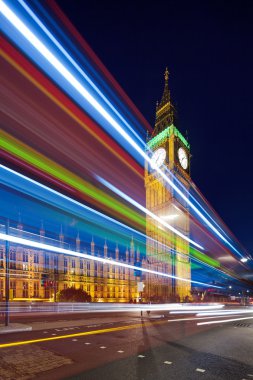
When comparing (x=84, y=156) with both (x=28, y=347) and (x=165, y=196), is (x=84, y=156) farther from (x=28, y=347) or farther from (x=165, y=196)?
(x=165, y=196)

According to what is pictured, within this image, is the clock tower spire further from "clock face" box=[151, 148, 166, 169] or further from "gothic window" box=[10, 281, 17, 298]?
"gothic window" box=[10, 281, 17, 298]

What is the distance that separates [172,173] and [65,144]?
50.4 meters

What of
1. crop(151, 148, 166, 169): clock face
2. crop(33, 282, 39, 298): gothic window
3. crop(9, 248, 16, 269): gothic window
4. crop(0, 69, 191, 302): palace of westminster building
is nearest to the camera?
crop(9, 248, 16, 269): gothic window

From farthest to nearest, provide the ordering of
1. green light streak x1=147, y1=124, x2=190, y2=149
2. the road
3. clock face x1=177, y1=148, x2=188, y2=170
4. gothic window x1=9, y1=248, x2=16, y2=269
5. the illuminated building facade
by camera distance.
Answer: green light streak x1=147, y1=124, x2=190, y2=149
clock face x1=177, y1=148, x2=188, y2=170
the illuminated building facade
gothic window x1=9, y1=248, x2=16, y2=269
the road

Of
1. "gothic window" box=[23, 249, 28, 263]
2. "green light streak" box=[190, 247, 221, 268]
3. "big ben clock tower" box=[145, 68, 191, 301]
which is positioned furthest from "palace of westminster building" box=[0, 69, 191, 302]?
"green light streak" box=[190, 247, 221, 268]

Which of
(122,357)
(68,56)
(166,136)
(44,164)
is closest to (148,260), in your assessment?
(166,136)

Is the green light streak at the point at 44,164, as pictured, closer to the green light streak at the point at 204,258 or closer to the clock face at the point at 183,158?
the green light streak at the point at 204,258

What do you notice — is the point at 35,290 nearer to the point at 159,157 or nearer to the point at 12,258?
the point at 12,258

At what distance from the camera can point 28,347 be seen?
10211mm

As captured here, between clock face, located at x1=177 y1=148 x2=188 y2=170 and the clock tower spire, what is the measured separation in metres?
10.6

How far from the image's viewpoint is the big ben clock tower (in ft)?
253

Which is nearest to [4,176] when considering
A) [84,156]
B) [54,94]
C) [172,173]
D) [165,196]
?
[54,94]

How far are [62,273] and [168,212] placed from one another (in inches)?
1244

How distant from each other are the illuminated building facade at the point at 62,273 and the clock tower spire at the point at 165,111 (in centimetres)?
3813
